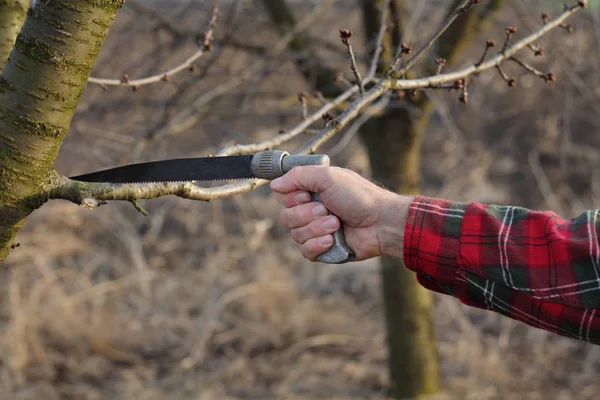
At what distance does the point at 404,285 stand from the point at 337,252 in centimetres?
240

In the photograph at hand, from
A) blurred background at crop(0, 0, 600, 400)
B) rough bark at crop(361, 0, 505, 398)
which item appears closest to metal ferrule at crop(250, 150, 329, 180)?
blurred background at crop(0, 0, 600, 400)

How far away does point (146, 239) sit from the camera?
812 cm

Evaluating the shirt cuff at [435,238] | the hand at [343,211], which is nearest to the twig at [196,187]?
the hand at [343,211]

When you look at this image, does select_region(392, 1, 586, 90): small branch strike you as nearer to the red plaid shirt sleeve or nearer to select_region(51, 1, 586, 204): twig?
select_region(51, 1, 586, 204): twig

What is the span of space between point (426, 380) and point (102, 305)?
354cm

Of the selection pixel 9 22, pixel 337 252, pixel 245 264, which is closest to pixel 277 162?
pixel 337 252

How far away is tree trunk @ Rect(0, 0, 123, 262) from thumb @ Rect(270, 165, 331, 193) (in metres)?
0.57

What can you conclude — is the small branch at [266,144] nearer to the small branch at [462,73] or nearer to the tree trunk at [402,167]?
the small branch at [462,73]

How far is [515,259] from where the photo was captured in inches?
64.6

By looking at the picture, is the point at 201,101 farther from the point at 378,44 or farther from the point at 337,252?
the point at 337,252

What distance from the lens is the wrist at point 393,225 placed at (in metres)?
1.80

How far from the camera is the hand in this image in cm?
179

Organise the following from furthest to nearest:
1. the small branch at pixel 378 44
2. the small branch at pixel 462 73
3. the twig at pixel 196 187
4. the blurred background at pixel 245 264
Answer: the blurred background at pixel 245 264 < the small branch at pixel 378 44 < the small branch at pixel 462 73 < the twig at pixel 196 187

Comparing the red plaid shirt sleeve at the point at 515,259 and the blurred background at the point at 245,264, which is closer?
the red plaid shirt sleeve at the point at 515,259
